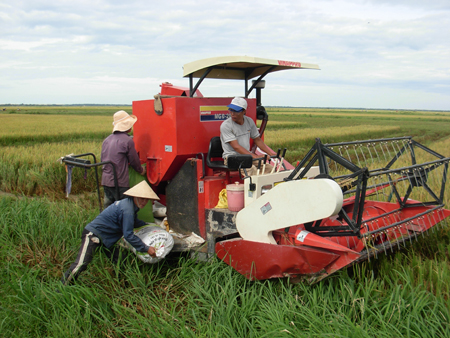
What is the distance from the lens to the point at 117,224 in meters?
3.89

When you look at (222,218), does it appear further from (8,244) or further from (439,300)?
(8,244)

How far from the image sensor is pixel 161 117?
14.6 feet

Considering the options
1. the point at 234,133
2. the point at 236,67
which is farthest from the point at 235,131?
the point at 236,67

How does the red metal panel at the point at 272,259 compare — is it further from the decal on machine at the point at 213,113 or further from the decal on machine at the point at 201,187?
the decal on machine at the point at 213,113

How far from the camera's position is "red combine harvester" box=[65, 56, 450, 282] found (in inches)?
114

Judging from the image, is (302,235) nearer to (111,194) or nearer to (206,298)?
(206,298)

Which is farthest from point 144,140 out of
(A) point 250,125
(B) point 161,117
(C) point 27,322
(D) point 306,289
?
(D) point 306,289

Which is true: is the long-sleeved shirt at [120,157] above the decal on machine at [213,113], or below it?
below

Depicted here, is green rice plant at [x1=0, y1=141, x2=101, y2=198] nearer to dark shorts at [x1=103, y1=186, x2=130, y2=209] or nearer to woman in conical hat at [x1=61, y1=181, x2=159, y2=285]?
dark shorts at [x1=103, y1=186, x2=130, y2=209]

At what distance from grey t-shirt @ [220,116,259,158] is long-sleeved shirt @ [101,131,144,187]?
1.12 m

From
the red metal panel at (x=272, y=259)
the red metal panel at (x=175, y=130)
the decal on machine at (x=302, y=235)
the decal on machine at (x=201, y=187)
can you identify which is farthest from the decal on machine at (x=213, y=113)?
the decal on machine at (x=302, y=235)

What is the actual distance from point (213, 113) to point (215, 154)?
0.52 metres

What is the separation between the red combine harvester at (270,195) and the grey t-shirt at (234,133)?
17 centimetres

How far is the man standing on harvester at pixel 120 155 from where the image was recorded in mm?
4535
